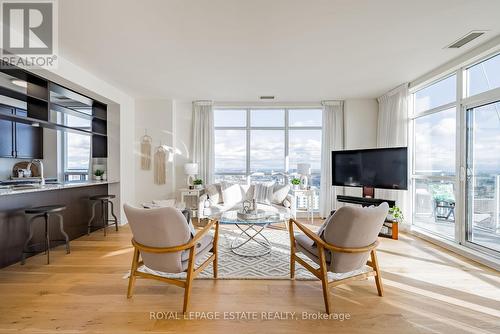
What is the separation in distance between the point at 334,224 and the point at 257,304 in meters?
1.04

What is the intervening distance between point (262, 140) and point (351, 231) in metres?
4.03

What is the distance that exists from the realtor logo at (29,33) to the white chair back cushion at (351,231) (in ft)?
11.0

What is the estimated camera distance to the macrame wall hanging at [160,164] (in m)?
5.44

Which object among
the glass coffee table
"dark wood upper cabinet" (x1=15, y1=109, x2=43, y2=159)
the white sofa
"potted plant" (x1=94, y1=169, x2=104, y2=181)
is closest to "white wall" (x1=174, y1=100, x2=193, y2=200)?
the white sofa

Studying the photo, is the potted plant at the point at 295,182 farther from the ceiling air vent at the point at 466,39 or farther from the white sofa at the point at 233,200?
the ceiling air vent at the point at 466,39

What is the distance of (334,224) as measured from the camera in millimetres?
2035

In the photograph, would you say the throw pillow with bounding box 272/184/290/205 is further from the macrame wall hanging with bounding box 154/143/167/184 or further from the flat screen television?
the macrame wall hanging with bounding box 154/143/167/184

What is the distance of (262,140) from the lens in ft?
19.0

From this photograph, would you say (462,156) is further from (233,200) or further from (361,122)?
(233,200)

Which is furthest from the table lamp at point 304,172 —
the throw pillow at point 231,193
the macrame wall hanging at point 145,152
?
the macrame wall hanging at point 145,152

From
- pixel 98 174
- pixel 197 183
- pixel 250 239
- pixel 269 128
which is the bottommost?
pixel 250 239

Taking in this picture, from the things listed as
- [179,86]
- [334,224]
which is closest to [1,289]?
[334,224]

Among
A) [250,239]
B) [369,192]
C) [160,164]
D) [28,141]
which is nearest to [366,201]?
[369,192]

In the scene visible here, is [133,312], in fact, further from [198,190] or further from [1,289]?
[198,190]
